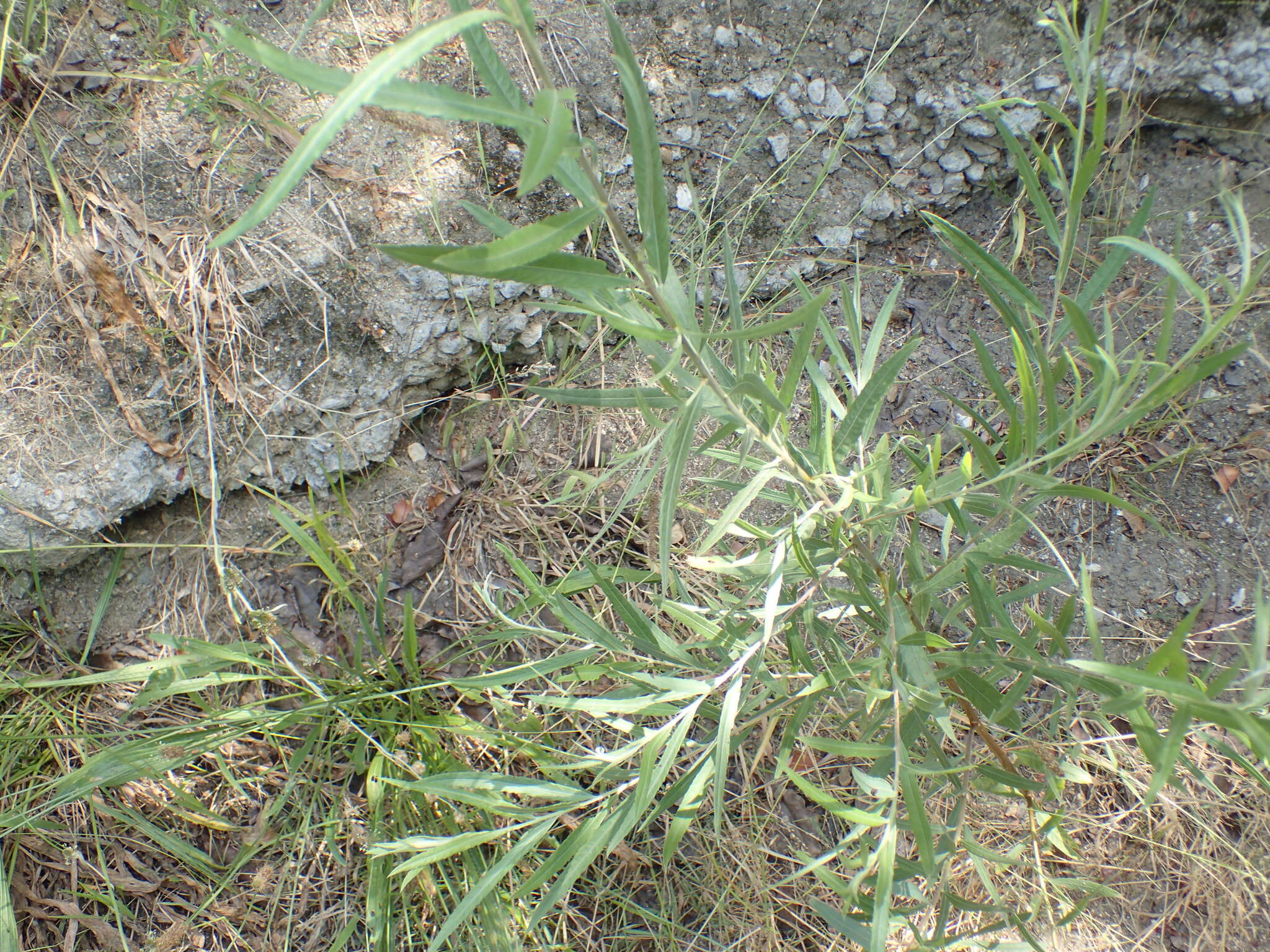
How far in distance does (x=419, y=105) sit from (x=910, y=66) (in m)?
1.67

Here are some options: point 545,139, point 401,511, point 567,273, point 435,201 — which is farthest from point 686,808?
point 435,201

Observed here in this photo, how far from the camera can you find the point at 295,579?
70.1 inches

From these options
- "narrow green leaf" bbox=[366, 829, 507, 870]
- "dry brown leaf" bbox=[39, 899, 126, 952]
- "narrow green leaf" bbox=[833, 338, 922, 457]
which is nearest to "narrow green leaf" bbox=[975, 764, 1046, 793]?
"narrow green leaf" bbox=[833, 338, 922, 457]

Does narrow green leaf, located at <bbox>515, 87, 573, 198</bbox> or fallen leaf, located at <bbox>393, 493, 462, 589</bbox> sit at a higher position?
narrow green leaf, located at <bbox>515, 87, 573, 198</bbox>

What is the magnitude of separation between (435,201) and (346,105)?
1.32 m

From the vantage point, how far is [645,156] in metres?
0.67

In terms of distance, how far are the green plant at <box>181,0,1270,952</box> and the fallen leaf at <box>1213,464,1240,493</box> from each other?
0.40 metres

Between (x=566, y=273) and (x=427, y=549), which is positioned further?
(x=427, y=549)

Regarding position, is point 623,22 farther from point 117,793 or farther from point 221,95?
point 117,793

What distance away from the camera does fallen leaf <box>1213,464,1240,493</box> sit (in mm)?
1745

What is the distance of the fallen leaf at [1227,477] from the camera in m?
1.75

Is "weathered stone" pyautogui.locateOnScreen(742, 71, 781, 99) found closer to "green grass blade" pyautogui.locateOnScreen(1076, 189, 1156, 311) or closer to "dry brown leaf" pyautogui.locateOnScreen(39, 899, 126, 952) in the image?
"green grass blade" pyautogui.locateOnScreen(1076, 189, 1156, 311)

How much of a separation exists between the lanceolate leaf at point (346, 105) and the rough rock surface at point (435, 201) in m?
1.21

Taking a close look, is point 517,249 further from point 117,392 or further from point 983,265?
point 117,392
